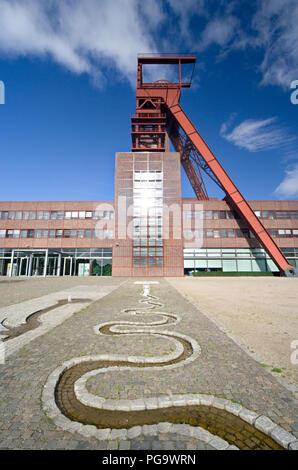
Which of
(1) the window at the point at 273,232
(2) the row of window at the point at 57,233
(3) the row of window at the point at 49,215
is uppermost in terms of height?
(3) the row of window at the point at 49,215

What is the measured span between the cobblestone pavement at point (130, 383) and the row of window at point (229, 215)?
33.3 meters

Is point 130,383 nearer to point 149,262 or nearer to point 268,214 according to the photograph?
point 149,262

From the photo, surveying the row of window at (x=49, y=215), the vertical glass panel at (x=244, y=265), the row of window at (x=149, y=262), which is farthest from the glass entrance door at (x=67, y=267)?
the vertical glass panel at (x=244, y=265)

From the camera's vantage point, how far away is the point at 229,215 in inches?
A: 1522

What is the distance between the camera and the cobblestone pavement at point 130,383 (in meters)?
2.06

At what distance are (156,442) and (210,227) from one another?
37.5 metres

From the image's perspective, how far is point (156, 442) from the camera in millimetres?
2041

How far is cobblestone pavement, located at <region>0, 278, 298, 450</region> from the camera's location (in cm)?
206

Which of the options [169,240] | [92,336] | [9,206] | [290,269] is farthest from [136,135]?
[92,336]

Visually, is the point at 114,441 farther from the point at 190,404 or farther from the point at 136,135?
the point at 136,135

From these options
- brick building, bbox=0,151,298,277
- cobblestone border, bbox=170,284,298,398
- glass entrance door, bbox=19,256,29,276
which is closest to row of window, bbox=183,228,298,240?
brick building, bbox=0,151,298,277

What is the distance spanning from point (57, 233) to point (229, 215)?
101 feet

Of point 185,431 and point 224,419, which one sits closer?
point 185,431

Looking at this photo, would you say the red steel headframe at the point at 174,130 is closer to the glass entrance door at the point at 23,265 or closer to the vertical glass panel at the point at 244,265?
the vertical glass panel at the point at 244,265
